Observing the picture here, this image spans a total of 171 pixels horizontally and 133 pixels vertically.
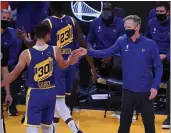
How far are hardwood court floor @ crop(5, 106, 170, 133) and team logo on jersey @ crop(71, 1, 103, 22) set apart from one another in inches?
96.6

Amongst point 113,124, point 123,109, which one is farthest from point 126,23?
point 113,124

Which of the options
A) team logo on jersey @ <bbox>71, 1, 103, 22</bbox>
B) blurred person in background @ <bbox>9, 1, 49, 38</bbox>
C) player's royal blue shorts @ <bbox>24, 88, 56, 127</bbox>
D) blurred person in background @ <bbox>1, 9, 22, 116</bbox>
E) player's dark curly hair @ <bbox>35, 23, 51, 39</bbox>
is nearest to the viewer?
player's dark curly hair @ <bbox>35, 23, 51, 39</bbox>

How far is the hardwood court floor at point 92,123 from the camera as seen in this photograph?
24.1 ft

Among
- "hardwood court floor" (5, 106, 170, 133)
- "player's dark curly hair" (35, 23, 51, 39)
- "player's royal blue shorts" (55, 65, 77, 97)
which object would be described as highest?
"player's dark curly hair" (35, 23, 51, 39)

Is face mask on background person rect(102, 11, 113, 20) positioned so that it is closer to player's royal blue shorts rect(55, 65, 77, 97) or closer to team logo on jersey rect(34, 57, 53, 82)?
player's royal blue shorts rect(55, 65, 77, 97)

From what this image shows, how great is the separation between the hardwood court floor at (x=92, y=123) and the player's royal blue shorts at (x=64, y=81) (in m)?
1.05

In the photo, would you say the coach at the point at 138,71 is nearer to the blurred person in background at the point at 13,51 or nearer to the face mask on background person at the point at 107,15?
the blurred person in background at the point at 13,51

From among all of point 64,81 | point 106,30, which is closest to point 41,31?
point 64,81

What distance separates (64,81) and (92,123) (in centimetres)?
165

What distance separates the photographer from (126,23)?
5754 mm

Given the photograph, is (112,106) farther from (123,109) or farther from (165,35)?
(123,109)

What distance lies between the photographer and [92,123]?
781 cm

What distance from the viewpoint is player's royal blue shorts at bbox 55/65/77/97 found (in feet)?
20.6

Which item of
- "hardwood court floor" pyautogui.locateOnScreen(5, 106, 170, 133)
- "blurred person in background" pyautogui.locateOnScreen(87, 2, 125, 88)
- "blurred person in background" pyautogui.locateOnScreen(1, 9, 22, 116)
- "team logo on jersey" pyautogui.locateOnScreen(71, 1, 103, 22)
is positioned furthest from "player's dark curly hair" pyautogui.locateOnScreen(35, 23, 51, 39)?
"team logo on jersey" pyautogui.locateOnScreen(71, 1, 103, 22)
